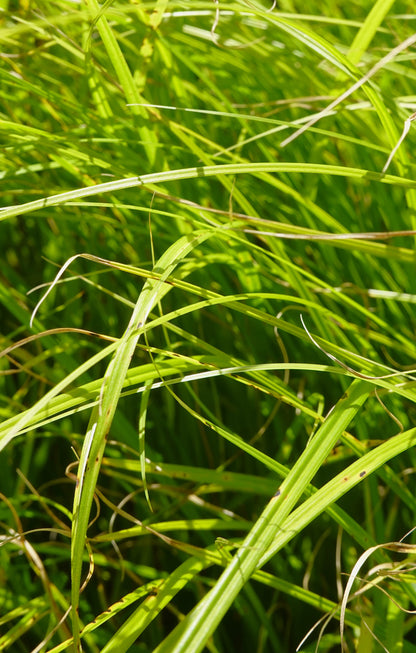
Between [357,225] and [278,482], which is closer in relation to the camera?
[278,482]

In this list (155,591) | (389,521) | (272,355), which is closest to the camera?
(155,591)

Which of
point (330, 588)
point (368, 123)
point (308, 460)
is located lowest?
point (330, 588)

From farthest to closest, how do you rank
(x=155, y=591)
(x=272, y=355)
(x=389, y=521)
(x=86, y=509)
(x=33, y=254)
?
(x=33, y=254) < (x=272, y=355) < (x=389, y=521) < (x=155, y=591) < (x=86, y=509)

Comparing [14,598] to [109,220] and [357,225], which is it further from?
[357,225]

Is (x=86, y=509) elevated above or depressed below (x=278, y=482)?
above

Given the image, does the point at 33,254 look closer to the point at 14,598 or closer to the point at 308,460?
the point at 14,598

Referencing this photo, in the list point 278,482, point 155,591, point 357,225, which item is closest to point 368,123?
point 357,225

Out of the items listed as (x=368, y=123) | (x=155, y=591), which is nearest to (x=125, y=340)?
(x=155, y=591)
